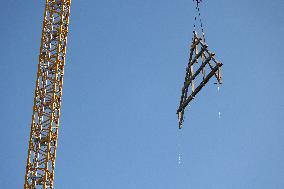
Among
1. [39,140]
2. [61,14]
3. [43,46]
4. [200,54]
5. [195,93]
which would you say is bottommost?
[39,140]

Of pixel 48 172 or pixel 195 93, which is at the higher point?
pixel 195 93

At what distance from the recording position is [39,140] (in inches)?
1122

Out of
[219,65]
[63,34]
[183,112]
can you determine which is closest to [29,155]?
[63,34]

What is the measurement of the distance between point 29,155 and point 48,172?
1.68 meters

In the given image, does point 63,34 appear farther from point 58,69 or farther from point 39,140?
point 39,140

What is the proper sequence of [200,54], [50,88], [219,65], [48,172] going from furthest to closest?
[50,88] → [48,172] → [200,54] → [219,65]

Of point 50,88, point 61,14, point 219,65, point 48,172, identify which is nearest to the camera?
point 219,65

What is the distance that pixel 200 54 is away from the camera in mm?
18453

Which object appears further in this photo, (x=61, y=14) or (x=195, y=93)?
(x=61, y=14)

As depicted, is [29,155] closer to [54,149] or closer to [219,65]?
[54,149]

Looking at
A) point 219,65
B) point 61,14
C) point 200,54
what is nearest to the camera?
point 219,65

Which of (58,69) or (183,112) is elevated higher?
(58,69)

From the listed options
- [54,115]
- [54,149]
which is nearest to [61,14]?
[54,115]

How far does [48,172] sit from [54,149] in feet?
4.72
